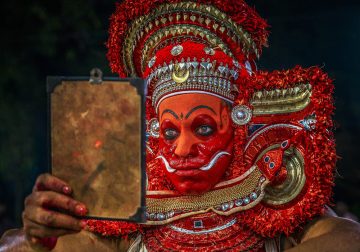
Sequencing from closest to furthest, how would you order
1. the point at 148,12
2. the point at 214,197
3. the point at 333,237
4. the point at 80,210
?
the point at 80,210 → the point at 333,237 → the point at 214,197 → the point at 148,12

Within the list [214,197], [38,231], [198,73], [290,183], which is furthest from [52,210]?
[290,183]

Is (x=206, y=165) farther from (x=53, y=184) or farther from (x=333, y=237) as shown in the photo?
(x=53, y=184)

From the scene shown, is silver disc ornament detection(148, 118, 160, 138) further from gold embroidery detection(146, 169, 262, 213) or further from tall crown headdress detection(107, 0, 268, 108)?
gold embroidery detection(146, 169, 262, 213)

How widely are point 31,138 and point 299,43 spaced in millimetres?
2958

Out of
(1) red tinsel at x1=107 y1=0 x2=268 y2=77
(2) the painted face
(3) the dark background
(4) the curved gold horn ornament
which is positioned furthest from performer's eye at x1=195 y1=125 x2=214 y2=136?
(3) the dark background

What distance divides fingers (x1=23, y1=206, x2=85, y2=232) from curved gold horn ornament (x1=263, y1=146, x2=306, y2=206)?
1.03 m

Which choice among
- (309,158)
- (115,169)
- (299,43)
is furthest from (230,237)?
(299,43)

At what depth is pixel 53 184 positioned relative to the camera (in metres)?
2.78

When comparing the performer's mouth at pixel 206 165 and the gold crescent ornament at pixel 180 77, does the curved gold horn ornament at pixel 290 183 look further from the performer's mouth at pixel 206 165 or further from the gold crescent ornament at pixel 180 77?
the gold crescent ornament at pixel 180 77

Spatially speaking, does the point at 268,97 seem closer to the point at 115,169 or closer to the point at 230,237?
the point at 230,237

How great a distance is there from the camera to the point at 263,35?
352 centimetres

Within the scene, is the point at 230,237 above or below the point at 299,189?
below

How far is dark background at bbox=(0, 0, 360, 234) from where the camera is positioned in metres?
5.97

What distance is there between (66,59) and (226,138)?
3.98 metres
